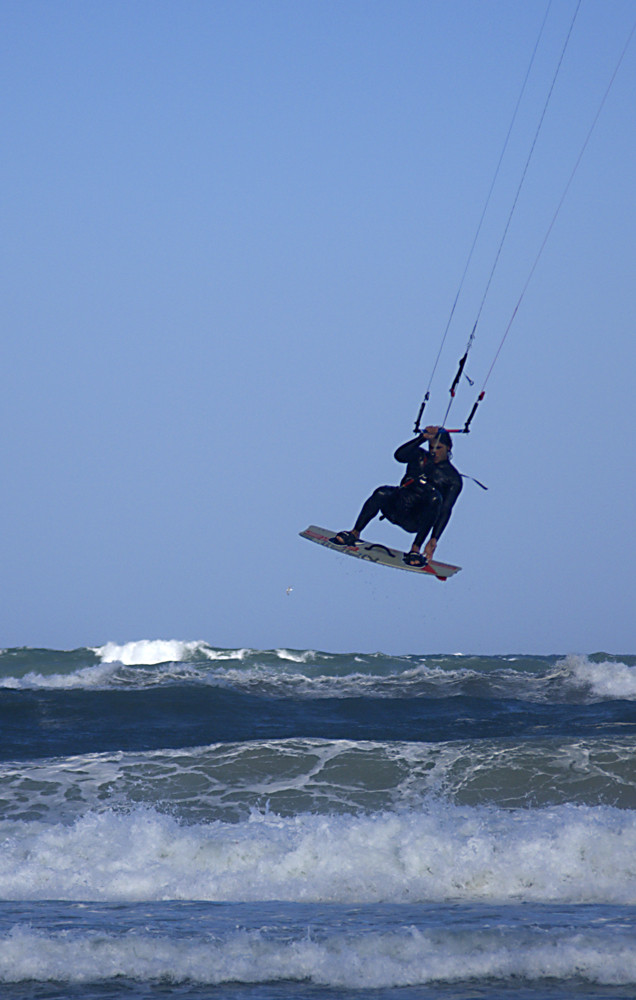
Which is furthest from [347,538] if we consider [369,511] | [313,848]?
[313,848]

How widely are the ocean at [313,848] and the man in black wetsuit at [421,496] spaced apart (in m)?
2.64

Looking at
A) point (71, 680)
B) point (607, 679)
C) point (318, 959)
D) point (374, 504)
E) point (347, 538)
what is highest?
point (374, 504)

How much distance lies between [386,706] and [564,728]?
10.7 ft

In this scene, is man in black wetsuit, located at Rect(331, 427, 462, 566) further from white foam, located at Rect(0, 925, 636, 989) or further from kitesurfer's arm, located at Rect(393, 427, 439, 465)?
white foam, located at Rect(0, 925, 636, 989)

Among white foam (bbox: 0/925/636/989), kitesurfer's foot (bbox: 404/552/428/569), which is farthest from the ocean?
kitesurfer's foot (bbox: 404/552/428/569)

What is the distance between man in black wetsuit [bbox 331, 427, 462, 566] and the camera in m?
12.7

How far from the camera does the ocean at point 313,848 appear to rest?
636cm

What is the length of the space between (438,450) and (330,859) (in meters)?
5.28

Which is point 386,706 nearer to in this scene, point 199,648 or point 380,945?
point 380,945

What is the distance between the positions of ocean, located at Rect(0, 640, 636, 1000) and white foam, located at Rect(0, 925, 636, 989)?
16 millimetres

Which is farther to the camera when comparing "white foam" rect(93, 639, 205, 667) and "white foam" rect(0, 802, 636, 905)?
"white foam" rect(93, 639, 205, 667)

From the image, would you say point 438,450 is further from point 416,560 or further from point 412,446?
point 416,560

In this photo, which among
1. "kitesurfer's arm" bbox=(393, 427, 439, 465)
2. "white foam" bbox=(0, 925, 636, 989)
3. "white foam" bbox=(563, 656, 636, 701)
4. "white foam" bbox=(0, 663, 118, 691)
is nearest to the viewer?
"white foam" bbox=(0, 925, 636, 989)

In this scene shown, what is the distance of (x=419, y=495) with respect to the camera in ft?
41.9
